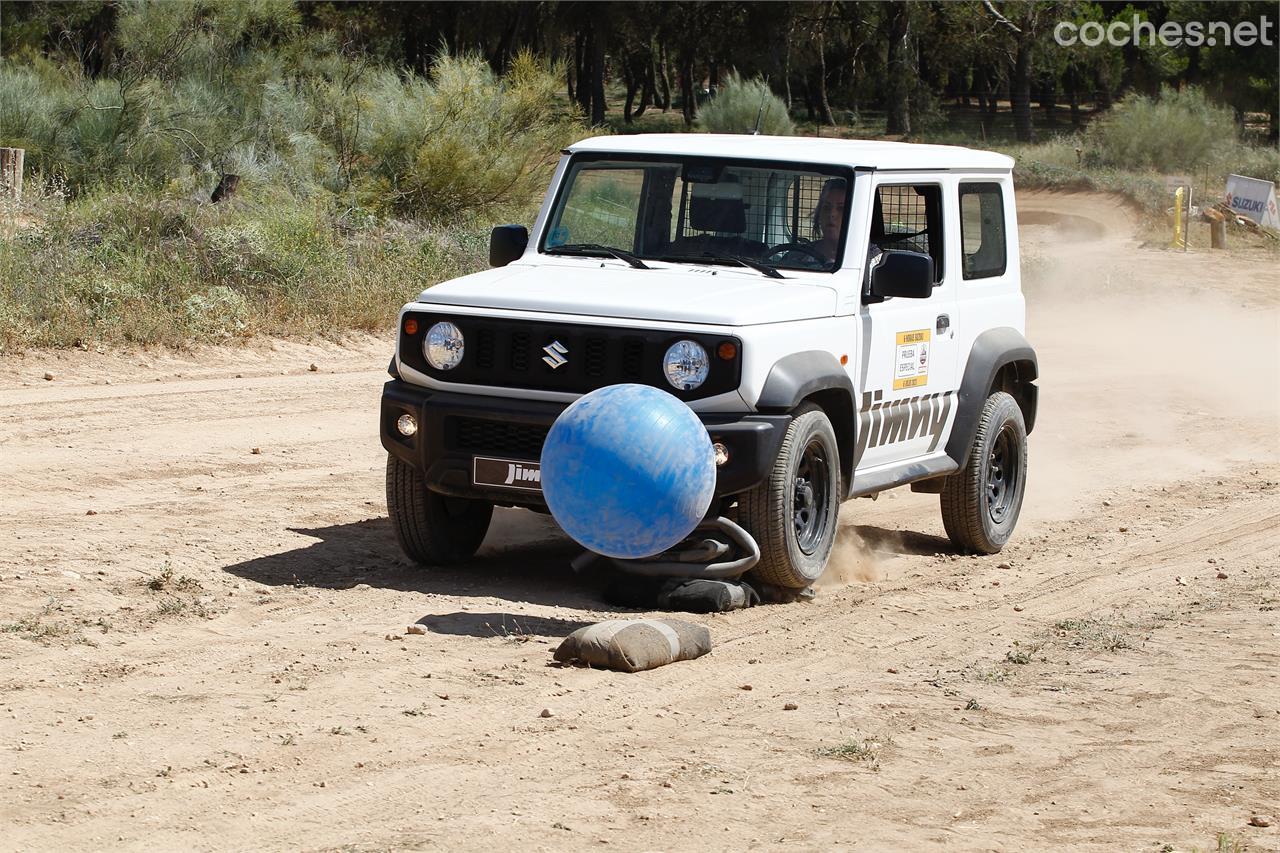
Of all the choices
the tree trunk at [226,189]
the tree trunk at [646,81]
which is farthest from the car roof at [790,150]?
the tree trunk at [646,81]

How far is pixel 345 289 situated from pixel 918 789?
11.6m

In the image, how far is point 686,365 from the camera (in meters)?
6.91

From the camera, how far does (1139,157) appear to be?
141 feet

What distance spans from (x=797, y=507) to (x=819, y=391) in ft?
1.73

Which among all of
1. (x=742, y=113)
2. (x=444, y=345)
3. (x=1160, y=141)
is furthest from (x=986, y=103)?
(x=444, y=345)

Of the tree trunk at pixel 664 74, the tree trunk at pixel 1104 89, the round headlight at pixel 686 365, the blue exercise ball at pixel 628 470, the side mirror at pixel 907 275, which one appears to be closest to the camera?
the blue exercise ball at pixel 628 470

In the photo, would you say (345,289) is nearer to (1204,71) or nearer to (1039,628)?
(1039,628)

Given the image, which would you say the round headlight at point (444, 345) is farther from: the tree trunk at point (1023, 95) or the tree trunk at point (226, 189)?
the tree trunk at point (1023, 95)

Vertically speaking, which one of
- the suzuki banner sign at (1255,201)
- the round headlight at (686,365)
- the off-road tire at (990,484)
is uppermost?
the round headlight at (686,365)

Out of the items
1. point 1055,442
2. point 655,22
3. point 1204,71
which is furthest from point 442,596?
point 1204,71

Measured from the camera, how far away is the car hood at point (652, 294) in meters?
6.96

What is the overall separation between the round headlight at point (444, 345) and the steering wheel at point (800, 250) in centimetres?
155

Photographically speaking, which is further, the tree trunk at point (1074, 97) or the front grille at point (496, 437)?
the tree trunk at point (1074, 97)

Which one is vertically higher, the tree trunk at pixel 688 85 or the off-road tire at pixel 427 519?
the tree trunk at pixel 688 85
